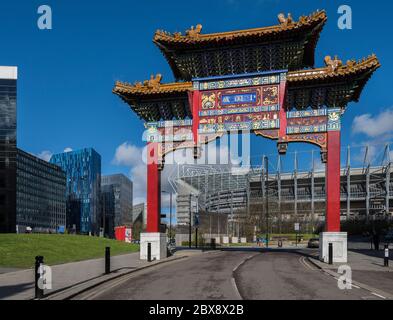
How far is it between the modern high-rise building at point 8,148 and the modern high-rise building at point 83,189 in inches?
2693

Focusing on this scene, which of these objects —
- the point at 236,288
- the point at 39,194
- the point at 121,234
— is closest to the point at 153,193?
the point at 236,288

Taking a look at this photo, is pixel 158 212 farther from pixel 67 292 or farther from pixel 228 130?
pixel 67 292

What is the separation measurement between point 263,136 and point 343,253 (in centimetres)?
778

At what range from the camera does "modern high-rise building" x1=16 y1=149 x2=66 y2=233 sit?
13388 centimetres

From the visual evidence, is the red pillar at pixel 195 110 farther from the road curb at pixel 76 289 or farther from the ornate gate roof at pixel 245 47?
the road curb at pixel 76 289

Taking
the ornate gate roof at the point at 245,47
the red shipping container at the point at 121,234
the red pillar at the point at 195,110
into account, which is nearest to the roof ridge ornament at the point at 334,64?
the ornate gate roof at the point at 245,47

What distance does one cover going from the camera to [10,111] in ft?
374

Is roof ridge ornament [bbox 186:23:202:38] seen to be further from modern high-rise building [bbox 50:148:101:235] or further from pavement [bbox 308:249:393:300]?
modern high-rise building [bbox 50:148:101:235]

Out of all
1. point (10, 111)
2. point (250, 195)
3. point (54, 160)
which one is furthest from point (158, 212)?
point (54, 160)

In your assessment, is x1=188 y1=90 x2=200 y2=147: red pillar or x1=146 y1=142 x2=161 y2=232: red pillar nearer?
x1=188 y1=90 x2=200 y2=147: red pillar

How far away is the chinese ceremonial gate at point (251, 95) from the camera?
78.5ft

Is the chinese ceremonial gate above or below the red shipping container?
above

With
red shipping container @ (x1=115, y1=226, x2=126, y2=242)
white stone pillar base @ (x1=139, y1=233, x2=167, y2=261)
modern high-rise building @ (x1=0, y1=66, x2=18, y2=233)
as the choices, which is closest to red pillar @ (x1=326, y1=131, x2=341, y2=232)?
white stone pillar base @ (x1=139, y1=233, x2=167, y2=261)

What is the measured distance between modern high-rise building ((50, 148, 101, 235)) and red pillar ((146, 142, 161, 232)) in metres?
154
